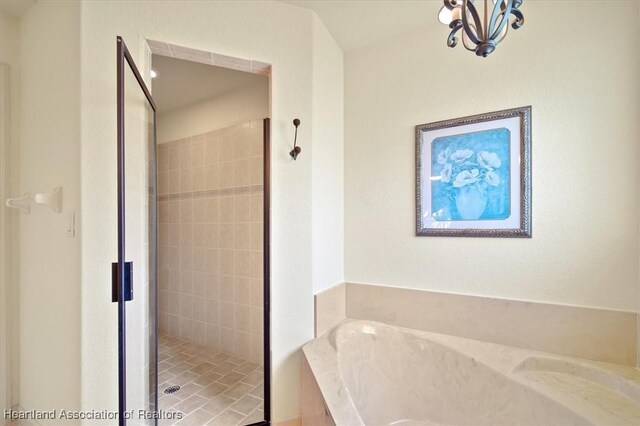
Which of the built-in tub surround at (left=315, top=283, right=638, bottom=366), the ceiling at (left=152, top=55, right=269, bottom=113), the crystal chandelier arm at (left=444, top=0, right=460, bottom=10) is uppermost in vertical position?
the ceiling at (left=152, top=55, right=269, bottom=113)

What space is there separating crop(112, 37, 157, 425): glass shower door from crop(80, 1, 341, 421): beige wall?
0.33 ft

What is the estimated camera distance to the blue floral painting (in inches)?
64.8

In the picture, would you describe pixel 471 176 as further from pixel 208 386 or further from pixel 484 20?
pixel 208 386

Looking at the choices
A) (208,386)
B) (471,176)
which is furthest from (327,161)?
(208,386)


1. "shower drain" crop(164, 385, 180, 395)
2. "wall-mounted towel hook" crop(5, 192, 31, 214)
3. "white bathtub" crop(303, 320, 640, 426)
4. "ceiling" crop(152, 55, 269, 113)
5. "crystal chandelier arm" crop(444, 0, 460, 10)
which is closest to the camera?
"crystal chandelier arm" crop(444, 0, 460, 10)

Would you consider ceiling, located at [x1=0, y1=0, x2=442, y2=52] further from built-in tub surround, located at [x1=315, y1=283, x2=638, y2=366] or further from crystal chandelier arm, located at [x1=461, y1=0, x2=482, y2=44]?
built-in tub surround, located at [x1=315, y1=283, x2=638, y2=366]

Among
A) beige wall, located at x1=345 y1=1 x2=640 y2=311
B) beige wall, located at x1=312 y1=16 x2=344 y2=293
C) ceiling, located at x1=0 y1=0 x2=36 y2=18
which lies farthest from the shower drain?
ceiling, located at x1=0 y1=0 x2=36 y2=18

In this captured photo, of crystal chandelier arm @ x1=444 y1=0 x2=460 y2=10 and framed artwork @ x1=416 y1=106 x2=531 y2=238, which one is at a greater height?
crystal chandelier arm @ x1=444 y1=0 x2=460 y2=10

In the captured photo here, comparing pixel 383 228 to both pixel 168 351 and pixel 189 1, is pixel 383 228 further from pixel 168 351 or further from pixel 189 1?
pixel 168 351

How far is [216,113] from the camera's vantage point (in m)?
2.71

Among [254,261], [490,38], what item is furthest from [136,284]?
[490,38]

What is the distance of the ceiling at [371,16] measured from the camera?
1705mm

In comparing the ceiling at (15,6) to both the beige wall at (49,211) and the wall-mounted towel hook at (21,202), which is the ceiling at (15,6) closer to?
the beige wall at (49,211)

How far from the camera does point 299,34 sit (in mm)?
1759
